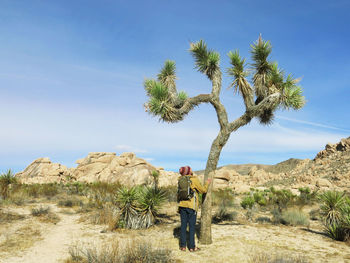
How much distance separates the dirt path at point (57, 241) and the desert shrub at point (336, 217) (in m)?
7.90

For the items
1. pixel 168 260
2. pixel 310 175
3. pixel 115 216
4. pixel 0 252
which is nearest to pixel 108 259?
pixel 168 260

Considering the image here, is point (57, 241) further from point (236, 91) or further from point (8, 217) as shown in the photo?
point (236, 91)

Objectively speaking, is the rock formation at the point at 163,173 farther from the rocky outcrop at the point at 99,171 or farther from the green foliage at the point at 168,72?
the green foliage at the point at 168,72

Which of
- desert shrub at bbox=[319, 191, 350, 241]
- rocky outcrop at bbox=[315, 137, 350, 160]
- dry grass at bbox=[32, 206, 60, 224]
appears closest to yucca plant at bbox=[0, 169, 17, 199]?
dry grass at bbox=[32, 206, 60, 224]

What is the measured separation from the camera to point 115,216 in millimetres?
9070

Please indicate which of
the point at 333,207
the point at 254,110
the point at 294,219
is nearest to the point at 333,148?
the point at 294,219

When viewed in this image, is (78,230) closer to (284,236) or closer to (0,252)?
(0,252)

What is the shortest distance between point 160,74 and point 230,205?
899 centimetres

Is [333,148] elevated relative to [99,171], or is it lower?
elevated

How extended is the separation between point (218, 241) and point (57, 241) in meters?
4.89

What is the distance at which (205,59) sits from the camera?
888cm

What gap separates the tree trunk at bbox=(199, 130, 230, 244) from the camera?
7566 mm

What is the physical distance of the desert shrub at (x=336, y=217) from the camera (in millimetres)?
8133

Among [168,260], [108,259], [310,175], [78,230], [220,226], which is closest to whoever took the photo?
[108,259]
